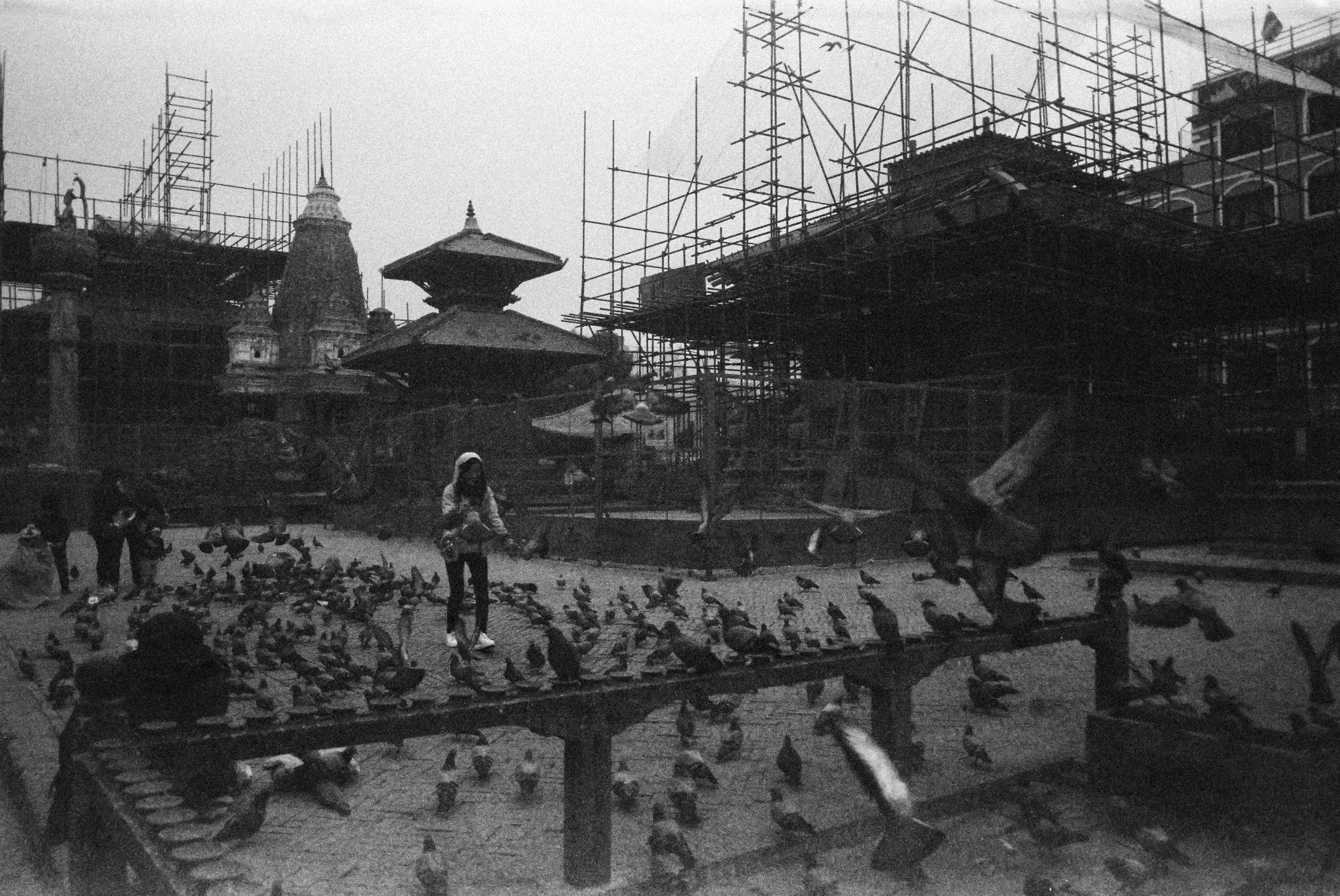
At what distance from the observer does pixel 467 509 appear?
767cm

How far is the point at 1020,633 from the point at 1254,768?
40.3 inches

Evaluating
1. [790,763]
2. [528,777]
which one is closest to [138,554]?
[528,777]

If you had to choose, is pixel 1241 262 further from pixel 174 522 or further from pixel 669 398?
pixel 174 522

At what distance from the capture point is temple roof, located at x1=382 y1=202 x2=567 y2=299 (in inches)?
1177

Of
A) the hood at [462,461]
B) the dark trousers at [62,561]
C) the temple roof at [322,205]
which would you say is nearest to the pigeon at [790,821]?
the hood at [462,461]

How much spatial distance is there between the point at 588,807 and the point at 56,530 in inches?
413

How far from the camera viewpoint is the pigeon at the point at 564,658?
3.65m

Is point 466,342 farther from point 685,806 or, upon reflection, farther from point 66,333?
point 685,806

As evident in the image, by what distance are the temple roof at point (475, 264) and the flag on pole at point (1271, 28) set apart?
26.0 m

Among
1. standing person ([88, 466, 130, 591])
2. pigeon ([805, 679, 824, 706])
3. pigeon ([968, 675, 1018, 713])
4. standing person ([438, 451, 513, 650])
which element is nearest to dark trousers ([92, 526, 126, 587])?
standing person ([88, 466, 130, 591])

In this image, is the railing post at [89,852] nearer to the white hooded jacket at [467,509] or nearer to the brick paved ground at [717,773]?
the brick paved ground at [717,773]

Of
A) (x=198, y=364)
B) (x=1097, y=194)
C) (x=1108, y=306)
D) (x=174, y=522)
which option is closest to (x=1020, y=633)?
(x=1108, y=306)

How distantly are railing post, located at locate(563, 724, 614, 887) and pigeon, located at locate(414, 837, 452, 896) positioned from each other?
0.42 m

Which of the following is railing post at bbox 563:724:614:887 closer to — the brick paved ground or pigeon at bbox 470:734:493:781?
the brick paved ground
